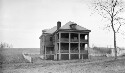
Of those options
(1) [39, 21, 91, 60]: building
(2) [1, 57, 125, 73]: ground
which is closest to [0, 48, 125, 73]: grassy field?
(2) [1, 57, 125, 73]: ground

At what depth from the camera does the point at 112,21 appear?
29.4m

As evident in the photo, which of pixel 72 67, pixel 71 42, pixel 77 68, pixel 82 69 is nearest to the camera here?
pixel 82 69

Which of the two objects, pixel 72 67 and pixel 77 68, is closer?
pixel 77 68

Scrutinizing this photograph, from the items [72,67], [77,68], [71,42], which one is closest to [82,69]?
[77,68]

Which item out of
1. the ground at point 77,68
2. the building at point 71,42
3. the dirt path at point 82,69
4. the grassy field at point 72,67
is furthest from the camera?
the building at point 71,42

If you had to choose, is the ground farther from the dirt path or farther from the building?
the building

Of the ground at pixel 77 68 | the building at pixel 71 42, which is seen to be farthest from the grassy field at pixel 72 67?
the building at pixel 71 42

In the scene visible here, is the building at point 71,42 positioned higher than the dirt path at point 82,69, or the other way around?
the building at point 71,42

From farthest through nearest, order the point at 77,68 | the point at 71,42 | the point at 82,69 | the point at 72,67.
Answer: the point at 71,42
the point at 72,67
the point at 77,68
the point at 82,69

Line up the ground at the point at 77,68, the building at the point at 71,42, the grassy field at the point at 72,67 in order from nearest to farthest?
the ground at the point at 77,68
the grassy field at the point at 72,67
the building at the point at 71,42

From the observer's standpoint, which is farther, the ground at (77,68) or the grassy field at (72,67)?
the grassy field at (72,67)

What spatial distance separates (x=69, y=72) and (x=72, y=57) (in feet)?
81.8

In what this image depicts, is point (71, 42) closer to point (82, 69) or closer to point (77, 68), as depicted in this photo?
point (77, 68)

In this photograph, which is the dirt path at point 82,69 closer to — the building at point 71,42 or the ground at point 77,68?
the ground at point 77,68
